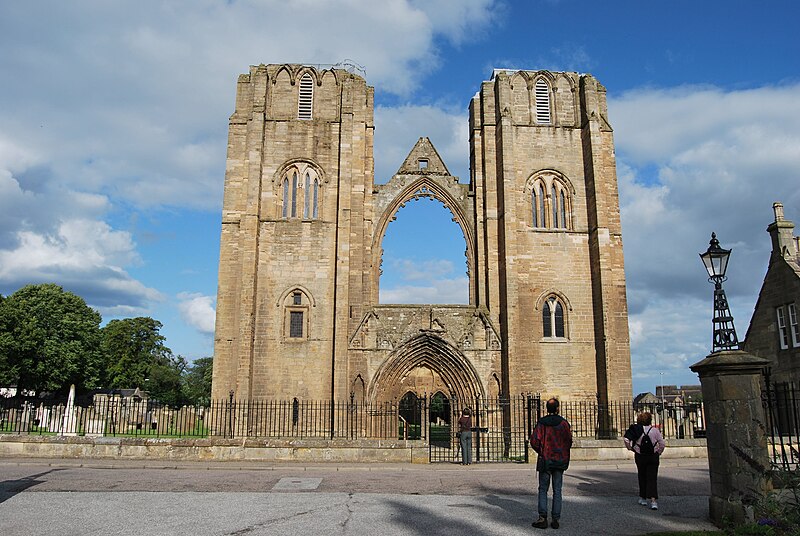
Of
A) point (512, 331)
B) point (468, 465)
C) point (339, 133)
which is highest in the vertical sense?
point (339, 133)

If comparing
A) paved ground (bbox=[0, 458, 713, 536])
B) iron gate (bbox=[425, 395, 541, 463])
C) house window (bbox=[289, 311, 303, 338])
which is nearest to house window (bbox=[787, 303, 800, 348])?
iron gate (bbox=[425, 395, 541, 463])

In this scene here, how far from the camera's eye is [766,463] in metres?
8.19

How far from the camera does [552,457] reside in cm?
841

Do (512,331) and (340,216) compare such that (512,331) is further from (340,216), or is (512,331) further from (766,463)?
(766,463)

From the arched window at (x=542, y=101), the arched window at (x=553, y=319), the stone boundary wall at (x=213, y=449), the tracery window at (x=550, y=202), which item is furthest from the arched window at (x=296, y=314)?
the arched window at (x=542, y=101)

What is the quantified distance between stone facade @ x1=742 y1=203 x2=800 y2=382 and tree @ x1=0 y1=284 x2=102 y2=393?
40304 mm

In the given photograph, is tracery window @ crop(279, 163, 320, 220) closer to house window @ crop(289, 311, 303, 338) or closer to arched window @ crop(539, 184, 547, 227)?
house window @ crop(289, 311, 303, 338)

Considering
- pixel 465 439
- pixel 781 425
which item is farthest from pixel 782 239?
pixel 465 439

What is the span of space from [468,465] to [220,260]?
14833 mm

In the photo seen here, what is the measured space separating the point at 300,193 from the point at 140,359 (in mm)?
44982

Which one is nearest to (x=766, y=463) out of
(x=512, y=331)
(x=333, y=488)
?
(x=333, y=488)

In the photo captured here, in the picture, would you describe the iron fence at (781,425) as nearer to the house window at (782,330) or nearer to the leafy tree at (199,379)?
the house window at (782,330)

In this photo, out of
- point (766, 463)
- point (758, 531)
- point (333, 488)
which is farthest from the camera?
point (333, 488)

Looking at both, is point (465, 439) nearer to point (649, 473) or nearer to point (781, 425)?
point (781, 425)
